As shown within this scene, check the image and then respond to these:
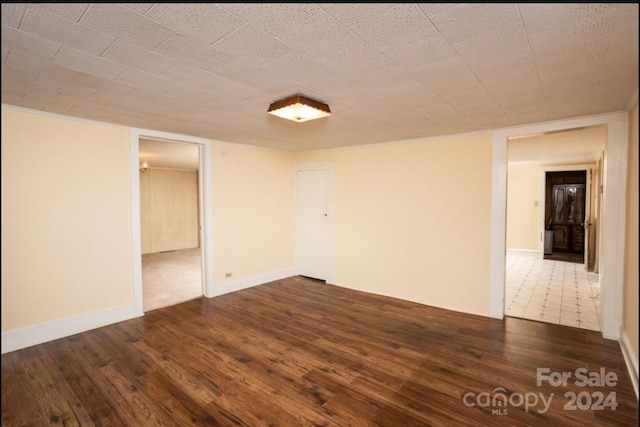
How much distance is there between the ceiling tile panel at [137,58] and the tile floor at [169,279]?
10.7 feet

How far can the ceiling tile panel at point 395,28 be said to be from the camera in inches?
57.1

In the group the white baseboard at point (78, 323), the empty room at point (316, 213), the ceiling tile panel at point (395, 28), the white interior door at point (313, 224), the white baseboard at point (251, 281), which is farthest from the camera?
the white interior door at point (313, 224)

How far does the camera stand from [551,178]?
339 inches

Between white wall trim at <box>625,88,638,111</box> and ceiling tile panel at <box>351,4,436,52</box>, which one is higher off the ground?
ceiling tile panel at <box>351,4,436,52</box>

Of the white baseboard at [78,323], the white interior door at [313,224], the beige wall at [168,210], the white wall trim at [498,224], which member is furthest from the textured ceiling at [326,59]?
the beige wall at [168,210]

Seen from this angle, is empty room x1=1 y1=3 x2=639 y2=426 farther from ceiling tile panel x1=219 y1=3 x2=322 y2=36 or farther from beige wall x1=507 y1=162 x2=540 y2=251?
beige wall x1=507 y1=162 x2=540 y2=251

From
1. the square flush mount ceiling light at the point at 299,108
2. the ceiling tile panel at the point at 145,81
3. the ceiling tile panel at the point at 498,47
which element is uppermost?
the ceiling tile panel at the point at 145,81

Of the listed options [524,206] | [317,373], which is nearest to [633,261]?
[317,373]

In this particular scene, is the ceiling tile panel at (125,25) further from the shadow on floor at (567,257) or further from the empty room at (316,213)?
the shadow on floor at (567,257)

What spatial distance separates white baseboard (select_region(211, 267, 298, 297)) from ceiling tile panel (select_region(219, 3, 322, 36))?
3.95m

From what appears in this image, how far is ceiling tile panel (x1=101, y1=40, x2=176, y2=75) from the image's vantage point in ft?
5.84

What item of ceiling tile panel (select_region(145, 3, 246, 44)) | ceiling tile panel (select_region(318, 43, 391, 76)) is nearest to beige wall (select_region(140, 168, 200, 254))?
ceiling tile panel (select_region(145, 3, 246, 44))

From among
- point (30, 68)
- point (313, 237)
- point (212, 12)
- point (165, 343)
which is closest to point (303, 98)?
point (212, 12)

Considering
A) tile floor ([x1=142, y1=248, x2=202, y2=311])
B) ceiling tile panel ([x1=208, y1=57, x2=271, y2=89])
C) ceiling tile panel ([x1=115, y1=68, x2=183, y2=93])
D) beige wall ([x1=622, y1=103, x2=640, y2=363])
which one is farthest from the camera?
tile floor ([x1=142, y1=248, x2=202, y2=311])
